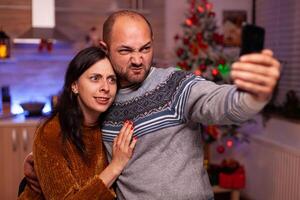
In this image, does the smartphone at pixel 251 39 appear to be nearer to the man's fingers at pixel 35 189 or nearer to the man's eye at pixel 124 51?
the man's eye at pixel 124 51

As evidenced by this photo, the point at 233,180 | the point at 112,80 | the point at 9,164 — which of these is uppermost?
the point at 112,80

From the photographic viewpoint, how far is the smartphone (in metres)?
0.79

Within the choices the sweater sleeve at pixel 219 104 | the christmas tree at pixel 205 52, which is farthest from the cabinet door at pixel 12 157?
the sweater sleeve at pixel 219 104

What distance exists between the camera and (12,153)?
11.0ft

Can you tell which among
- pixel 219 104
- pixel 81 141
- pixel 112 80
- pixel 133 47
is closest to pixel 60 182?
pixel 81 141

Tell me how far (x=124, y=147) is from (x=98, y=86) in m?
0.29

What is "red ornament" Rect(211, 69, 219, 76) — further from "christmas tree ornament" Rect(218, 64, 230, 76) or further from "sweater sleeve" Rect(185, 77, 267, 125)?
"sweater sleeve" Rect(185, 77, 267, 125)

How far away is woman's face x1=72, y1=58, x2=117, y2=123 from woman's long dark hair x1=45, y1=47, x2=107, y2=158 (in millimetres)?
25

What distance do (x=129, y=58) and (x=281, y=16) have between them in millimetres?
2594

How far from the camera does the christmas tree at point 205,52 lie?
3227mm

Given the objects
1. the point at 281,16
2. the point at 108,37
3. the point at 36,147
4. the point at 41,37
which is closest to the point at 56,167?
the point at 36,147

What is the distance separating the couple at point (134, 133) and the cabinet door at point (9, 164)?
1.94 m

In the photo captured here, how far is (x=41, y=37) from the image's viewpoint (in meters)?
3.15

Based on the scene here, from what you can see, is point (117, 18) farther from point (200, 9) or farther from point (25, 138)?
point (25, 138)
